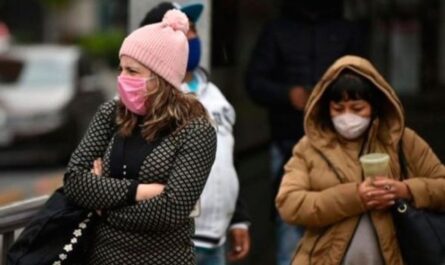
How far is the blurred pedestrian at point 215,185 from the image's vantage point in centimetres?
526

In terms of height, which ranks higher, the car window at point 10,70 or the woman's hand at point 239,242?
the woman's hand at point 239,242

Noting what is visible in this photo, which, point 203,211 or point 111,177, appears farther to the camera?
point 203,211

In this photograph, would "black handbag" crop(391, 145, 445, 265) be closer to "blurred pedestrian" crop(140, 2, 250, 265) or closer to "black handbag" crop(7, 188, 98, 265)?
"blurred pedestrian" crop(140, 2, 250, 265)

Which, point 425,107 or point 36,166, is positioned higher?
point 425,107

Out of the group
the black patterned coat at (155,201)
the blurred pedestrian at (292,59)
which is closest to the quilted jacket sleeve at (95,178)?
the black patterned coat at (155,201)

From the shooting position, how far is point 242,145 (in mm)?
7645

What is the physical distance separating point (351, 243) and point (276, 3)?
337cm

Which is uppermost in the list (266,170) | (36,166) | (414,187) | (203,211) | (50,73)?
(414,187)

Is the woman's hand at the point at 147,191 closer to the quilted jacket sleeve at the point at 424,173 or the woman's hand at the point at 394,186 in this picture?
the woman's hand at the point at 394,186

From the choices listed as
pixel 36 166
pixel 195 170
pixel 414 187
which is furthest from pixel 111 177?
pixel 36 166

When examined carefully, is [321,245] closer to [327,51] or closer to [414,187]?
[414,187]

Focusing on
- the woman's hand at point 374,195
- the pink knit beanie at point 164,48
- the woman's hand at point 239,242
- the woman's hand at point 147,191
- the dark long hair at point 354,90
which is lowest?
the woman's hand at point 239,242

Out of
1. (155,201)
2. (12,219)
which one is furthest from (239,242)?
(155,201)

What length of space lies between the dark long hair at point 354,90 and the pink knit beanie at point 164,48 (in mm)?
757
